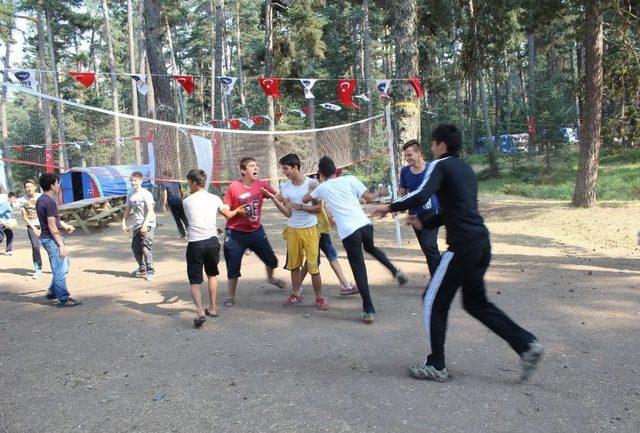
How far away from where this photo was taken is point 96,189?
1872cm

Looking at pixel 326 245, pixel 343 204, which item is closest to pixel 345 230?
pixel 343 204

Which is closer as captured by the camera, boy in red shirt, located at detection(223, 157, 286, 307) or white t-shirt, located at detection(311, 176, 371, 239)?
white t-shirt, located at detection(311, 176, 371, 239)

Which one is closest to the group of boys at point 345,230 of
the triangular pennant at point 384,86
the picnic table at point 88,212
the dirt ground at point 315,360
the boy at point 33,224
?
the dirt ground at point 315,360

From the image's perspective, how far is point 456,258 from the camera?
12.0ft

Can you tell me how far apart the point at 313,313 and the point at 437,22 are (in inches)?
494

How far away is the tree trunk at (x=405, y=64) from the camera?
1216 centimetres

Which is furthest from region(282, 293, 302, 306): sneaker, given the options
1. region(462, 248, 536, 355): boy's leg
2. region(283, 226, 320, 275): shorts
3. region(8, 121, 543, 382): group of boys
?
region(462, 248, 536, 355): boy's leg

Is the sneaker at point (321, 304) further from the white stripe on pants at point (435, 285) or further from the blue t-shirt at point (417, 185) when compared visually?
the white stripe on pants at point (435, 285)

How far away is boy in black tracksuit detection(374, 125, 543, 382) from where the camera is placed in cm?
365

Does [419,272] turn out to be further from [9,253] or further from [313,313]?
[9,253]

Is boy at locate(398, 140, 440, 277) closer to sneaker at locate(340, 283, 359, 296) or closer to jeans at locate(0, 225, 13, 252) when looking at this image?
sneaker at locate(340, 283, 359, 296)

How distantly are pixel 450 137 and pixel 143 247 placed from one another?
585 centimetres

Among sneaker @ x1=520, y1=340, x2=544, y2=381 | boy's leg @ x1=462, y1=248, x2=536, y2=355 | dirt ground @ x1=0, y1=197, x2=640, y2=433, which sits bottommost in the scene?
dirt ground @ x1=0, y1=197, x2=640, y2=433

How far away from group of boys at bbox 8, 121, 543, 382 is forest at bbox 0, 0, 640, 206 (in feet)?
13.8
